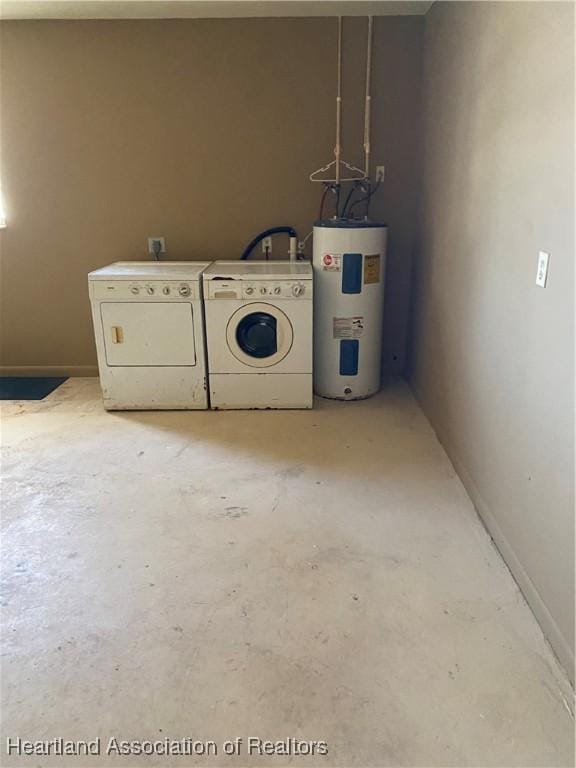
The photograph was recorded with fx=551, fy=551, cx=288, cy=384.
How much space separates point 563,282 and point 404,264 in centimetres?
224

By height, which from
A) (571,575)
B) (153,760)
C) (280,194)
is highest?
(280,194)

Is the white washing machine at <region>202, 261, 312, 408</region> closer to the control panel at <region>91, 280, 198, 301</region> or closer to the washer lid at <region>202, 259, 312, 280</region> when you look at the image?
the washer lid at <region>202, 259, 312, 280</region>

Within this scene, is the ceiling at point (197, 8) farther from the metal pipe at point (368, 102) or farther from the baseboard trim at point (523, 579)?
the baseboard trim at point (523, 579)

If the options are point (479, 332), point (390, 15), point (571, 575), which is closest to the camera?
point (571, 575)

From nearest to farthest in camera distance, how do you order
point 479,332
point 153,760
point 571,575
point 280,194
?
point 153,760, point 571,575, point 479,332, point 280,194

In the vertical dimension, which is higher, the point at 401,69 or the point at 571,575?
the point at 401,69

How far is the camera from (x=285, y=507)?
2.33 meters

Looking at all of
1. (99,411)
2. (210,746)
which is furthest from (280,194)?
(210,746)

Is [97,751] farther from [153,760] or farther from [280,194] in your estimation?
[280,194]

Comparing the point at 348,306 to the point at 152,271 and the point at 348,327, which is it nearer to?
the point at 348,327

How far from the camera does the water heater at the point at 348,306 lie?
3170mm

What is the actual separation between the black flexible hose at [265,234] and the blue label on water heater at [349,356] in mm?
864

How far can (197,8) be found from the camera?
10.4 ft

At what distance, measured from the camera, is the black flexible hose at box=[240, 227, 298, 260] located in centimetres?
367
